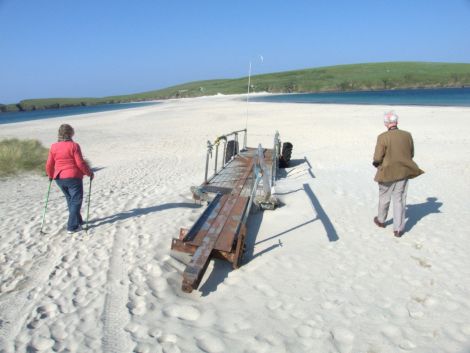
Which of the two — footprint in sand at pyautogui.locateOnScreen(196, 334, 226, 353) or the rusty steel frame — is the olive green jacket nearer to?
the rusty steel frame

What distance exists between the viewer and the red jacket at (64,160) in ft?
17.3

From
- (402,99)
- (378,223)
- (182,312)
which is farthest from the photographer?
(402,99)

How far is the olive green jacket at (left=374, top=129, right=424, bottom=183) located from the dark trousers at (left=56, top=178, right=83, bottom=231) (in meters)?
4.75

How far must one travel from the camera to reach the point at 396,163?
16.8 ft

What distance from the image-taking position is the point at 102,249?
199 inches

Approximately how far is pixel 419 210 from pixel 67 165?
6.52 meters

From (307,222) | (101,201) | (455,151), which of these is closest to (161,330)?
(307,222)

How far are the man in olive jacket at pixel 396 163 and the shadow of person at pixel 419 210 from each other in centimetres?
76

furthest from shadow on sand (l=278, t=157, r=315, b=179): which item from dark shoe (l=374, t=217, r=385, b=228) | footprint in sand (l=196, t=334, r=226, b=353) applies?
footprint in sand (l=196, t=334, r=226, b=353)

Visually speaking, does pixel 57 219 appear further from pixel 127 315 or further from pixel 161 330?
pixel 161 330

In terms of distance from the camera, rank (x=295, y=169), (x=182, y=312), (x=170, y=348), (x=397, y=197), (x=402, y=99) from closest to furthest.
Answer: (x=170, y=348), (x=182, y=312), (x=397, y=197), (x=295, y=169), (x=402, y=99)

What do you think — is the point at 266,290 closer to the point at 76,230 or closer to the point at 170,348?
the point at 170,348

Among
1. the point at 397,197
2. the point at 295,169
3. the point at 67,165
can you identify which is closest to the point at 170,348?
the point at 67,165

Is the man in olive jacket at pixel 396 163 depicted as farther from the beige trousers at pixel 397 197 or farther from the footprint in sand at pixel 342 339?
the footprint in sand at pixel 342 339
